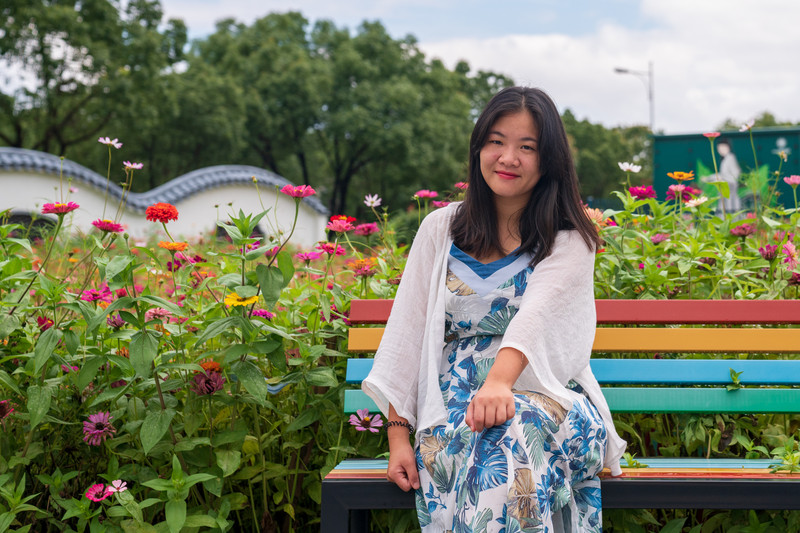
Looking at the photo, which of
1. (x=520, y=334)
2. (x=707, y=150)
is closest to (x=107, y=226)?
(x=520, y=334)

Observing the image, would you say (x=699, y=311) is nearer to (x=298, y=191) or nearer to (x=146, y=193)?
(x=298, y=191)

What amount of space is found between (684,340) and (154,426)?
1.52 metres

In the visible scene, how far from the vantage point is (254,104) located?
83.4 feet

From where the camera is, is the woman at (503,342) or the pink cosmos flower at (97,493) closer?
the woman at (503,342)

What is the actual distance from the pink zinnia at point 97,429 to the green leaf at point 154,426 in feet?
0.54

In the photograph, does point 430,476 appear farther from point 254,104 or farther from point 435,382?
point 254,104

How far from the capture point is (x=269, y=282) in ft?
6.70

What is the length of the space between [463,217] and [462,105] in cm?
2827

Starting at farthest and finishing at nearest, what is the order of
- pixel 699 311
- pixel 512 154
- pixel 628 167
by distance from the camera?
pixel 628 167
pixel 699 311
pixel 512 154

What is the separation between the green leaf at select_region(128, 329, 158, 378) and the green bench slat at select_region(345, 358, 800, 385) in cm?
55

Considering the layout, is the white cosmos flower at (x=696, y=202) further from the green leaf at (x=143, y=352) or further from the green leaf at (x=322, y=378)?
the green leaf at (x=143, y=352)

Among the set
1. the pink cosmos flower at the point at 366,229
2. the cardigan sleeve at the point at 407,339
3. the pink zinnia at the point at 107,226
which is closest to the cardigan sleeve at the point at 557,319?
the cardigan sleeve at the point at 407,339

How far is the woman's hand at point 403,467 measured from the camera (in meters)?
1.88

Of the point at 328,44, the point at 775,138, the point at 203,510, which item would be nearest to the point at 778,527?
the point at 203,510
